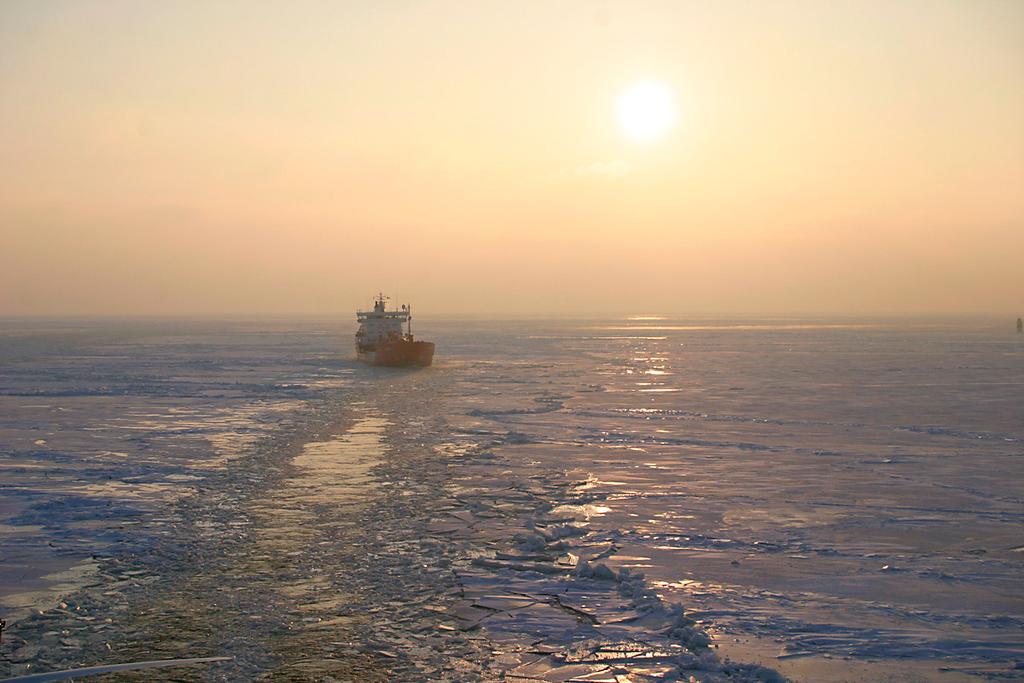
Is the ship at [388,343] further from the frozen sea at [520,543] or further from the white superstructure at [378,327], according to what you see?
the frozen sea at [520,543]

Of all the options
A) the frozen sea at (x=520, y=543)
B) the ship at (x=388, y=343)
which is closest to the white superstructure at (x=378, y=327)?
the ship at (x=388, y=343)

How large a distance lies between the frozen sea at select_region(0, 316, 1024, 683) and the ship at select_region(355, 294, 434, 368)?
26.0 meters

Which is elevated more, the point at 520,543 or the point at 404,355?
the point at 404,355

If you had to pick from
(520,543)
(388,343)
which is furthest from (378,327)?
(520,543)

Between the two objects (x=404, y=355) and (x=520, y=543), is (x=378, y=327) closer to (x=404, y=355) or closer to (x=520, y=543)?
(x=404, y=355)

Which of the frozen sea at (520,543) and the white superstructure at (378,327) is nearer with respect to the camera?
the frozen sea at (520,543)

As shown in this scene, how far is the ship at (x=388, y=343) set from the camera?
51781 millimetres

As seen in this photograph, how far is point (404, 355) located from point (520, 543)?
41.3 meters

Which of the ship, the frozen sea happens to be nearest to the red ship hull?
the ship

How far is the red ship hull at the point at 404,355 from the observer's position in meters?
51.5

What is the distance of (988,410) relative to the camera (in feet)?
83.1

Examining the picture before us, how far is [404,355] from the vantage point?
5178cm

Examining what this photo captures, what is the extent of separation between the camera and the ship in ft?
170

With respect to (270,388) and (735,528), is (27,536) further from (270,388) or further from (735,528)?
(270,388)
